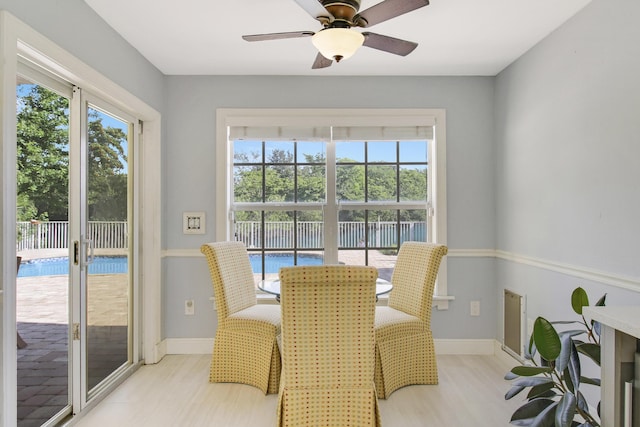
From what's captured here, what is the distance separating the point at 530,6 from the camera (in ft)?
7.60

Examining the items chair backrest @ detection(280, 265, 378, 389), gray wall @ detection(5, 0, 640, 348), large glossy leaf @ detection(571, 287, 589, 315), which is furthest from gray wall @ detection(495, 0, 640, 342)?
chair backrest @ detection(280, 265, 378, 389)

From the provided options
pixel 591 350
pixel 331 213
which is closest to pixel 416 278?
pixel 331 213

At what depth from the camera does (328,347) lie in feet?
6.39

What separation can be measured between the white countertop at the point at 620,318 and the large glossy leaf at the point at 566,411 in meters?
0.35

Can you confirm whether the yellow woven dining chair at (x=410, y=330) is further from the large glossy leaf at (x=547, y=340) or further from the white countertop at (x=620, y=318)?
the white countertop at (x=620, y=318)

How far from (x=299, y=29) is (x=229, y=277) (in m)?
1.83

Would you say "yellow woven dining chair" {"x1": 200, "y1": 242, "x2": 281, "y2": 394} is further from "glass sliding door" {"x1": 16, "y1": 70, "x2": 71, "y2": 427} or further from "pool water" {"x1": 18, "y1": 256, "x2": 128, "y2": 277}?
"glass sliding door" {"x1": 16, "y1": 70, "x2": 71, "y2": 427}

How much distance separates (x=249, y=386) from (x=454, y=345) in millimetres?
1827

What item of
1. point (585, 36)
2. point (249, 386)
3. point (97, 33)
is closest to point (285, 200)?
point (249, 386)

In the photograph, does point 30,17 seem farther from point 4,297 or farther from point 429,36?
point 429,36

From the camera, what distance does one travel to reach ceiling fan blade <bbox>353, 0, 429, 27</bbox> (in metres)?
1.74

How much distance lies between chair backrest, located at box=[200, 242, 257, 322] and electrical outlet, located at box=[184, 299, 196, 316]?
642 millimetres

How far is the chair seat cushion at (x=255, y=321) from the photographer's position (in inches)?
106

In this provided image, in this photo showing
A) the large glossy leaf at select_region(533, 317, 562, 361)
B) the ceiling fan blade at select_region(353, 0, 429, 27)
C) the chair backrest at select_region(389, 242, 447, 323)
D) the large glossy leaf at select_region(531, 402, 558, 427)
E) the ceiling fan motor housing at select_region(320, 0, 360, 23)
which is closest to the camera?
the large glossy leaf at select_region(531, 402, 558, 427)
